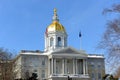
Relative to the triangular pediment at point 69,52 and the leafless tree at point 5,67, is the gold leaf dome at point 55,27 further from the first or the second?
the leafless tree at point 5,67

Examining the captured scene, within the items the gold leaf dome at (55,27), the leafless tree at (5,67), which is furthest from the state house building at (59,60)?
the leafless tree at (5,67)

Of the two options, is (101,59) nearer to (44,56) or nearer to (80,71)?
(80,71)

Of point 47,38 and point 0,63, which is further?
point 47,38

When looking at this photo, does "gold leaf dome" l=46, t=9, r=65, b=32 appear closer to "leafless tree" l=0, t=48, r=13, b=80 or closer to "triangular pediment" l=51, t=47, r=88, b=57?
"triangular pediment" l=51, t=47, r=88, b=57

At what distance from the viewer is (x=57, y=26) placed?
12425cm

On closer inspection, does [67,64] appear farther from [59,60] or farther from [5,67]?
[5,67]

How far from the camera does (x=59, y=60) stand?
122 metres

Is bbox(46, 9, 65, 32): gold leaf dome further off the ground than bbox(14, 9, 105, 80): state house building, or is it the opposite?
bbox(46, 9, 65, 32): gold leaf dome

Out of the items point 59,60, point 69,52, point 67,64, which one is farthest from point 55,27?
point 67,64

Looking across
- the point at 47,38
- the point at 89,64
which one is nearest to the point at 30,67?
the point at 47,38

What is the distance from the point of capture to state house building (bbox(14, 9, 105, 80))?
4678 inches

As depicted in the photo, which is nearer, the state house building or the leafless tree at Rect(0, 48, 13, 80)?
the leafless tree at Rect(0, 48, 13, 80)

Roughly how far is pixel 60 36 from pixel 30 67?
1377 cm

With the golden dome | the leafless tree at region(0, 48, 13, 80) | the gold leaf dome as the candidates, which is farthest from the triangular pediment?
the leafless tree at region(0, 48, 13, 80)
